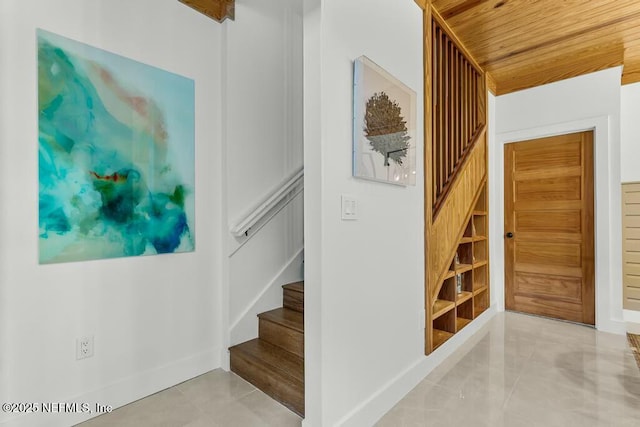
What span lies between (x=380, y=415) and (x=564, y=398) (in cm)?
115

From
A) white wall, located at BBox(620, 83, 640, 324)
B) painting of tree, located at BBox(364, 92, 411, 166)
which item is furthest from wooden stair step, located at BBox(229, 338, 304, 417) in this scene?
white wall, located at BBox(620, 83, 640, 324)

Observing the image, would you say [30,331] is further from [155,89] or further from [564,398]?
[564,398]

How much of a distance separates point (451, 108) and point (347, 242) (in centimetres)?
190

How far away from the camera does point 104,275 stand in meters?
1.80

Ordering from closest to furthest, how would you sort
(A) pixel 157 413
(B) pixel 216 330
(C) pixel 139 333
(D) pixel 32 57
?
(D) pixel 32 57, (A) pixel 157 413, (C) pixel 139 333, (B) pixel 216 330

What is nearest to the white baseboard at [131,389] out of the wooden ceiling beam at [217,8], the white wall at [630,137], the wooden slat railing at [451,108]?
the wooden slat railing at [451,108]

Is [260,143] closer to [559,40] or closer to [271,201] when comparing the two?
[271,201]

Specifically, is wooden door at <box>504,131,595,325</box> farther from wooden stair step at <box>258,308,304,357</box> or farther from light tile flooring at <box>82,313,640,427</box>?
wooden stair step at <box>258,308,304,357</box>

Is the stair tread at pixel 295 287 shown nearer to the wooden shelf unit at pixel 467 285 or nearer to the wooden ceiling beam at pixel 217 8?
the wooden shelf unit at pixel 467 285

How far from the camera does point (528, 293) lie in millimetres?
3547

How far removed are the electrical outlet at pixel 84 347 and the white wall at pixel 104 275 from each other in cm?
3

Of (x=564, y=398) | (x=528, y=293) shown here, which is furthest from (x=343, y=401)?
(x=528, y=293)

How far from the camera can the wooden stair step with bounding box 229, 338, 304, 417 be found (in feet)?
5.93

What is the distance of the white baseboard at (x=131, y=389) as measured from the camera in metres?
1.59
